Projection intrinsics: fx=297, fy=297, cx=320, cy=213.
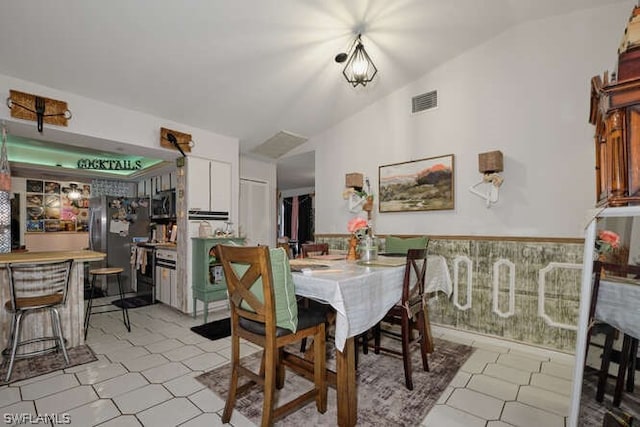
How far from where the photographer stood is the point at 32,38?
2338 millimetres

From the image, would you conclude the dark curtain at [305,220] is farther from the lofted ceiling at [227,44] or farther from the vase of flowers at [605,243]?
the vase of flowers at [605,243]

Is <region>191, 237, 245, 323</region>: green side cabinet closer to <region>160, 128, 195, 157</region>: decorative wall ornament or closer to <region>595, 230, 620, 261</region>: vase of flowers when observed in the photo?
<region>160, 128, 195, 157</region>: decorative wall ornament

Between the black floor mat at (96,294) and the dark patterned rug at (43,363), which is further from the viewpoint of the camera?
the black floor mat at (96,294)

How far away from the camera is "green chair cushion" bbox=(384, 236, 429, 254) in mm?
3393

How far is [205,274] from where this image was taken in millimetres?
3746

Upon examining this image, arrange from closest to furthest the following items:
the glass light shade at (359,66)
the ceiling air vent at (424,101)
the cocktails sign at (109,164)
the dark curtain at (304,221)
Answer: the glass light shade at (359,66) < the ceiling air vent at (424,101) < the cocktails sign at (109,164) < the dark curtain at (304,221)

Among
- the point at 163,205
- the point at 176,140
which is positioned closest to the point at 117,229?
the point at 163,205

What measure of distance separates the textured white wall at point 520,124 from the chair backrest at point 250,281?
2.55 m

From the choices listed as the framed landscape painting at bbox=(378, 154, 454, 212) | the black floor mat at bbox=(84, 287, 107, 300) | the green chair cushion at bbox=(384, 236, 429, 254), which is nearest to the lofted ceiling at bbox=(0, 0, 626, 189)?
the framed landscape painting at bbox=(378, 154, 454, 212)

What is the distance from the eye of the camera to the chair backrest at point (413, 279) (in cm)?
215

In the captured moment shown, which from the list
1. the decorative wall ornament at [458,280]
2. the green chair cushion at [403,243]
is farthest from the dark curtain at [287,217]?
the decorative wall ornament at [458,280]

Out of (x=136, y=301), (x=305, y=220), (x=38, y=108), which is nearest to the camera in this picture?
(x=38, y=108)

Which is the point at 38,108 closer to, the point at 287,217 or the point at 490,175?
the point at 490,175

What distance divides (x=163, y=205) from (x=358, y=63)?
4.16 meters
